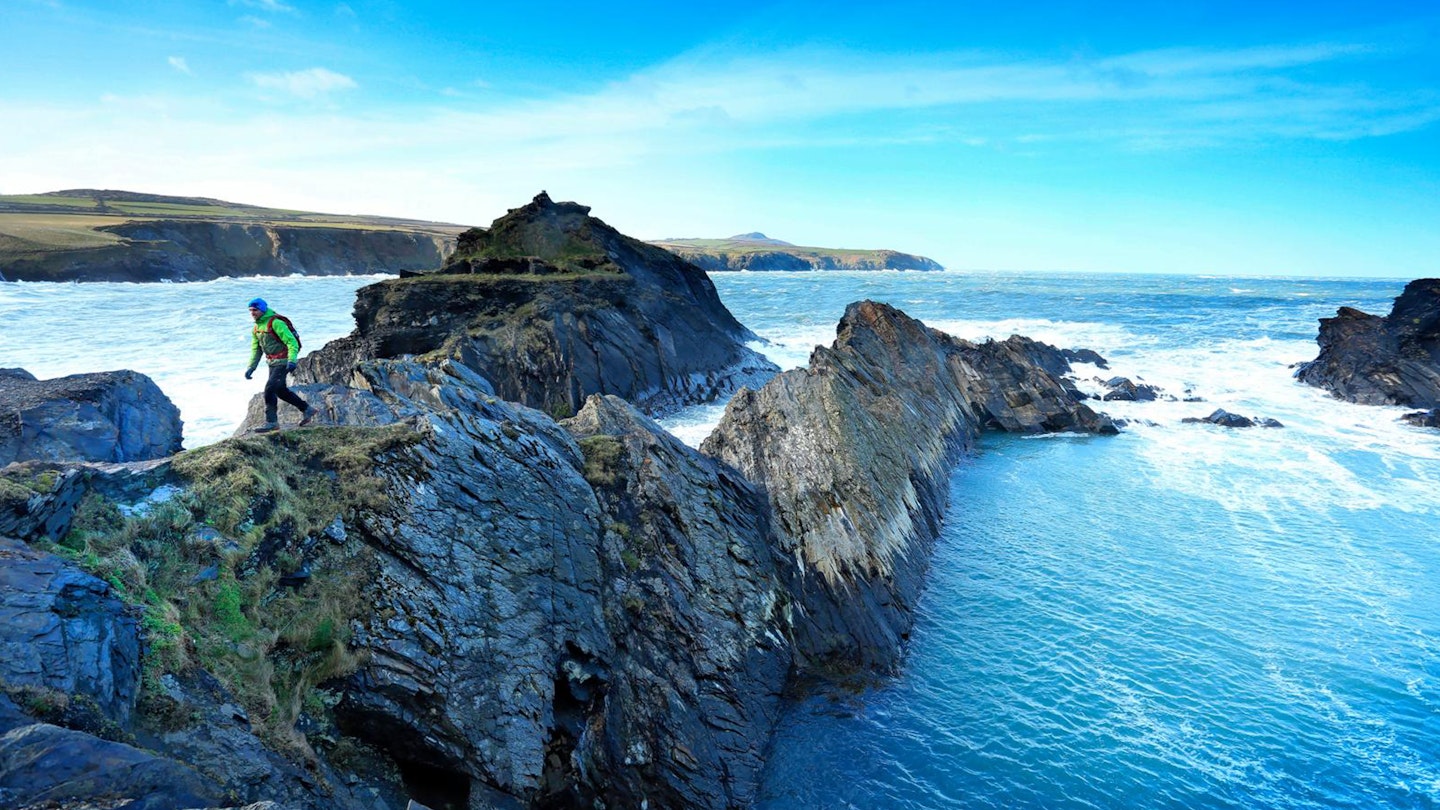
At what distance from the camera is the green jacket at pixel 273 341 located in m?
13.6

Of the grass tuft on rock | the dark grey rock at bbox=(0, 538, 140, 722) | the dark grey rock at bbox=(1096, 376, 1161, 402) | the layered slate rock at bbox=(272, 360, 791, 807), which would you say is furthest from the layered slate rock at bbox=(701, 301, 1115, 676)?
the dark grey rock at bbox=(1096, 376, 1161, 402)

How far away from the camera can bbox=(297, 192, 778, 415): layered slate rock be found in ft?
111

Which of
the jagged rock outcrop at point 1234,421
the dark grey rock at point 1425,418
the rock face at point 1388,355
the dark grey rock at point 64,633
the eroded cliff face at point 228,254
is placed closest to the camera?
the dark grey rock at point 64,633

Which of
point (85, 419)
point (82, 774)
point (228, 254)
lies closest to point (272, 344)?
point (85, 419)

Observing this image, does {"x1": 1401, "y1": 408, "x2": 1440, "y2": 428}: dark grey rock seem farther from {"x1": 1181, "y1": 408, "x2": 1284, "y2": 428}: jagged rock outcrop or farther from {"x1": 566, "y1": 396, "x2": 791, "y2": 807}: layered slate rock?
{"x1": 566, "y1": 396, "x2": 791, "y2": 807}: layered slate rock

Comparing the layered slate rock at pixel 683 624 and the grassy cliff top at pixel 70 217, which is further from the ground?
the grassy cliff top at pixel 70 217

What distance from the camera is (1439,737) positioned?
503 inches

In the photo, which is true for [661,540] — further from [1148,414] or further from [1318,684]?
[1148,414]

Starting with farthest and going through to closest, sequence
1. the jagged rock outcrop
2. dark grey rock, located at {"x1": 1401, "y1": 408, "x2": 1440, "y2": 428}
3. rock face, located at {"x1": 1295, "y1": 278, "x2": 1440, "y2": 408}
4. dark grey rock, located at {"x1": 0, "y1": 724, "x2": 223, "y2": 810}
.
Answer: rock face, located at {"x1": 1295, "y1": 278, "x2": 1440, "y2": 408} → the jagged rock outcrop → dark grey rock, located at {"x1": 1401, "y1": 408, "x2": 1440, "y2": 428} → dark grey rock, located at {"x1": 0, "y1": 724, "x2": 223, "y2": 810}

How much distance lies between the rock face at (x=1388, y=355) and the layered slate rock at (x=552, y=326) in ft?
125

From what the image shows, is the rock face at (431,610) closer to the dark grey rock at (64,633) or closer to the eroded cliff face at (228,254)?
the dark grey rock at (64,633)

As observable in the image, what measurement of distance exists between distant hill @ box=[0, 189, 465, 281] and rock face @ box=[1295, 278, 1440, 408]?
86.2m

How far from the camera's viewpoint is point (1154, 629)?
16406mm

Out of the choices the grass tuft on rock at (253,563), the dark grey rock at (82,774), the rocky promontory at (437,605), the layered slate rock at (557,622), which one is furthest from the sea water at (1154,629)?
the dark grey rock at (82,774)
